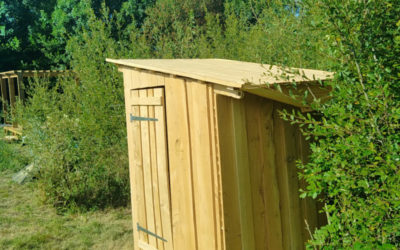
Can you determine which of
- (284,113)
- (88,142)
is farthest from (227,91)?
(88,142)

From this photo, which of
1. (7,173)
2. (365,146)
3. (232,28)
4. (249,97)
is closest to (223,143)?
(249,97)

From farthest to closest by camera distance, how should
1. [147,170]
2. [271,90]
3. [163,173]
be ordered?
1. [147,170]
2. [163,173]
3. [271,90]

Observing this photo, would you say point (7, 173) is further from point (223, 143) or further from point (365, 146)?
point (365, 146)

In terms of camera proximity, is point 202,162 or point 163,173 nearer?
point 202,162

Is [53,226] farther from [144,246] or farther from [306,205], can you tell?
[306,205]

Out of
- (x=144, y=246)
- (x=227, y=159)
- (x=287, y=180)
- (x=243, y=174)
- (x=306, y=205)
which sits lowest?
(x=144, y=246)

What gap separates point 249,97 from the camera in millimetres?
3361

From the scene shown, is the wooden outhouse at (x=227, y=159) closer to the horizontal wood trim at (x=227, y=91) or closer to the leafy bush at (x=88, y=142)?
the horizontal wood trim at (x=227, y=91)

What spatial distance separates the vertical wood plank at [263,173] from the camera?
3393mm

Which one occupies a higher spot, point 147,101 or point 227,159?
point 147,101

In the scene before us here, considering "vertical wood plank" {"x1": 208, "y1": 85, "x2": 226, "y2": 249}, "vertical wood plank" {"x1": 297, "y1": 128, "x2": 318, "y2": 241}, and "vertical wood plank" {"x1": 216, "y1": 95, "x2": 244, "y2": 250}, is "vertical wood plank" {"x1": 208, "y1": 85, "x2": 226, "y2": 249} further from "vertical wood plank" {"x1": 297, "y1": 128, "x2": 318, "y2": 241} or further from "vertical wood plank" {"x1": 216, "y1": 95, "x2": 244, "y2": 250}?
"vertical wood plank" {"x1": 297, "y1": 128, "x2": 318, "y2": 241}

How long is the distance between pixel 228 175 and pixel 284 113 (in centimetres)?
66

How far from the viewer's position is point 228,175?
3.33 m

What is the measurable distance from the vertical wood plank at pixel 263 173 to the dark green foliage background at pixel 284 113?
316 mm
